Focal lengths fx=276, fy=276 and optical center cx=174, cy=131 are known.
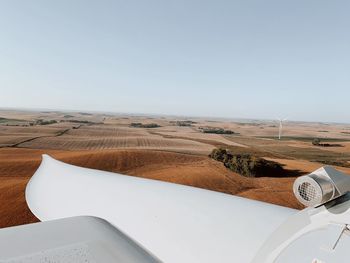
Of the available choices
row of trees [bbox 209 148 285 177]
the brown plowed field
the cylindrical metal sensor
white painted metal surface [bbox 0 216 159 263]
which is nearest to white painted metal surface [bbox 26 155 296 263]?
white painted metal surface [bbox 0 216 159 263]

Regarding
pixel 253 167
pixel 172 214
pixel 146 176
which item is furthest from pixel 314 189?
pixel 253 167

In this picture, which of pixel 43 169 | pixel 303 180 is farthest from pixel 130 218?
pixel 43 169

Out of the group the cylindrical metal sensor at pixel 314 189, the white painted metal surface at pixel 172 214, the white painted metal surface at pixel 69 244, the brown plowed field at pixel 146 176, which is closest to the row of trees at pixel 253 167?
the brown plowed field at pixel 146 176

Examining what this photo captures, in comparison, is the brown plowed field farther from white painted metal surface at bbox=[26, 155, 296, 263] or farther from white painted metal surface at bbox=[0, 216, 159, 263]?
white painted metal surface at bbox=[0, 216, 159, 263]

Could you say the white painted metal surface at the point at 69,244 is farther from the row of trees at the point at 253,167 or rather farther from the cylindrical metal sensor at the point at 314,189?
the row of trees at the point at 253,167

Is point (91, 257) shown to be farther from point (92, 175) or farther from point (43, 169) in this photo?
point (43, 169)
